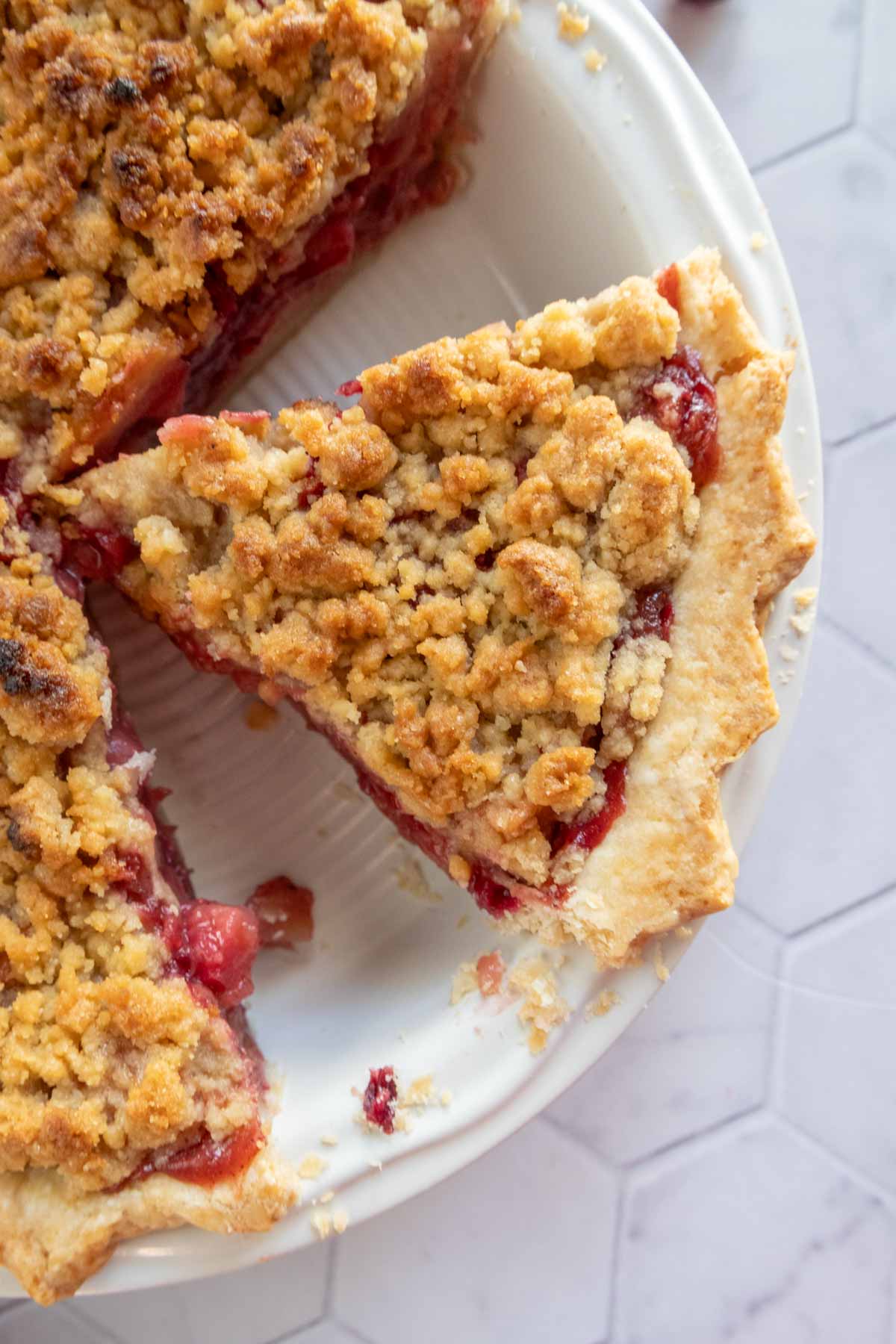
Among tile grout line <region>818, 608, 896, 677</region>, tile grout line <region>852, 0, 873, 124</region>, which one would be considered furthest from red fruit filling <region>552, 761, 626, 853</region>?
tile grout line <region>852, 0, 873, 124</region>

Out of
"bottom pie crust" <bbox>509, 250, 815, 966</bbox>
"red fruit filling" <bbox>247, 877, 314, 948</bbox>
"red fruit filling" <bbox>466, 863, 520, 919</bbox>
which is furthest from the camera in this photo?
"red fruit filling" <bbox>247, 877, 314, 948</bbox>

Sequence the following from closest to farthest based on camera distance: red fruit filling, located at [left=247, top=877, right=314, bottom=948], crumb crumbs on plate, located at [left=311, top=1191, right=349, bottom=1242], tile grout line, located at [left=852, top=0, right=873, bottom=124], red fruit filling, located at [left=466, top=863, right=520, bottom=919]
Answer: crumb crumbs on plate, located at [left=311, top=1191, right=349, bottom=1242]
red fruit filling, located at [left=466, top=863, right=520, bottom=919]
red fruit filling, located at [left=247, top=877, right=314, bottom=948]
tile grout line, located at [left=852, top=0, right=873, bottom=124]

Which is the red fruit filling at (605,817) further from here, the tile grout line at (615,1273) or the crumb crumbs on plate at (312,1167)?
the tile grout line at (615,1273)

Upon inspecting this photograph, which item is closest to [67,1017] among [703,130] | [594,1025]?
[594,1025]

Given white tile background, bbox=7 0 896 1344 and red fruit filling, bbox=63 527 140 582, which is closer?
red fruit filling, bbox=63 527 140 582

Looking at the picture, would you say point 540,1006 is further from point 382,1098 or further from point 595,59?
point 595,59

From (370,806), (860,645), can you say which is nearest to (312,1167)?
(370,806)

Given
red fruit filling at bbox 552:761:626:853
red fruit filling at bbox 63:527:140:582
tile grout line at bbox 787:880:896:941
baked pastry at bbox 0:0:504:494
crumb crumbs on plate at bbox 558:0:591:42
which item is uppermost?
baked pastry at bbox 0:0:504:494

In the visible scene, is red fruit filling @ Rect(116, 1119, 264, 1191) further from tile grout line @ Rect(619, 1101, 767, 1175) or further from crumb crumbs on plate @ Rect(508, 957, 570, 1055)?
tile grout line @ Rect(619, 1101, 767, 1175)
